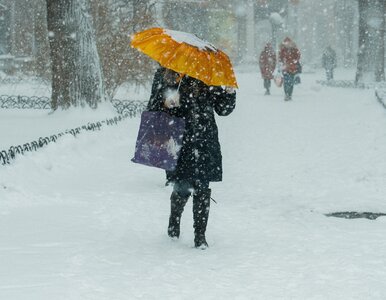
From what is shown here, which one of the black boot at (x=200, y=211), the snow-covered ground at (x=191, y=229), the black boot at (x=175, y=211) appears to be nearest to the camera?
the snow-covered ground at (x=191, y=229)

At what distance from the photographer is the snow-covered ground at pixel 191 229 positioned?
4527 millimetres

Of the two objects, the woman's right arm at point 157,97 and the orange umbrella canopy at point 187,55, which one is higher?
the orange umbrella canopy at point 187,55

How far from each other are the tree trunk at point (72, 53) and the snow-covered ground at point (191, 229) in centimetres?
244

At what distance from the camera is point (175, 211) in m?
5.63

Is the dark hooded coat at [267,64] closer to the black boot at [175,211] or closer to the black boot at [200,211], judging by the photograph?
the black boot at [175,211]

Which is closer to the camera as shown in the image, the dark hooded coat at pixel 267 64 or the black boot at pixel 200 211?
the black boot at pixel 200 211

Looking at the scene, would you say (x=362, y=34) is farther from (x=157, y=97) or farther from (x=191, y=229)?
(x=157, y=97)

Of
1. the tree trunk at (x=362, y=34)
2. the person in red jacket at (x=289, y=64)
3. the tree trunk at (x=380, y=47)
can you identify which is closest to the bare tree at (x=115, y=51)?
the person in red jacket at (x=289, y=64)

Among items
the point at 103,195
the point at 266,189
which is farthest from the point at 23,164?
the point at 266,189

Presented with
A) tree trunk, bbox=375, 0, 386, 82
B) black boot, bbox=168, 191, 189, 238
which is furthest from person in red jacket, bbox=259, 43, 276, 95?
black boot, bbox=168, 191, 189, 238

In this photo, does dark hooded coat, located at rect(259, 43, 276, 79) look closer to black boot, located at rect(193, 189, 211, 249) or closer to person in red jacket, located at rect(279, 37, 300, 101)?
person in red jacket, located at rect(279, 37, 300, 101)

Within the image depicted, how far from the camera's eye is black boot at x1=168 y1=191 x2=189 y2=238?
5.58m

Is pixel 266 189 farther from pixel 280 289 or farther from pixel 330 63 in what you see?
pixel 330 63

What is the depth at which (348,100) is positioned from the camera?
21.7 meters
